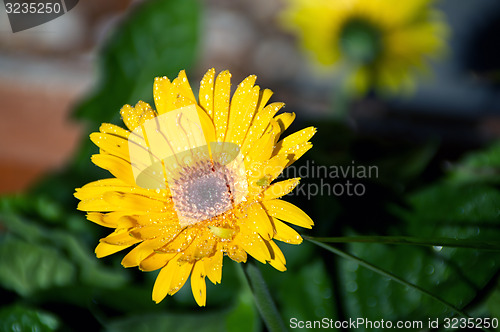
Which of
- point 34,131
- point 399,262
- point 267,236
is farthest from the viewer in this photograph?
point 34,131

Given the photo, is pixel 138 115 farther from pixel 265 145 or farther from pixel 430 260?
pixel 430 260

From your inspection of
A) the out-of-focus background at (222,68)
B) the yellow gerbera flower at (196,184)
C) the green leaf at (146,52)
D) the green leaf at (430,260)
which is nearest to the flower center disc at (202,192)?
the yellow gerbera flower at (196,184)

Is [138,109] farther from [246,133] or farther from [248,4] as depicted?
[248,4]

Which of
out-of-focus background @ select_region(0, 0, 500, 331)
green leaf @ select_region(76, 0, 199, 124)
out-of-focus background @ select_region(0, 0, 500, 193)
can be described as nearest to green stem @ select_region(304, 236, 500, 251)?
out-of-focus background @ select_region(0, 0, 500, 331)

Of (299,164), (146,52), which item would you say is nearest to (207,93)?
(299,164)

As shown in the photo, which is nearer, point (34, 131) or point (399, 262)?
point (399, 262)

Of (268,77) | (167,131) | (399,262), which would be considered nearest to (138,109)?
(167,131)

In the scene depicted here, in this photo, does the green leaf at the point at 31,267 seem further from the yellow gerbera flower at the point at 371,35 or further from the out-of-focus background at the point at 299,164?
the yellow gerbera flower at the point at 371,35
